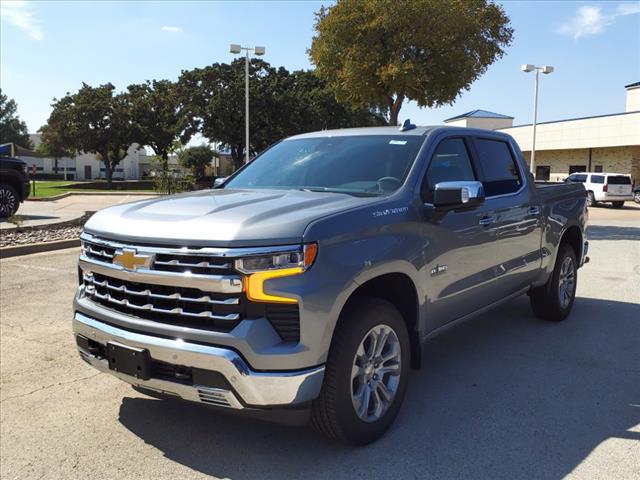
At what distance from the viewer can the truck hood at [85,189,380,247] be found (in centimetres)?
284

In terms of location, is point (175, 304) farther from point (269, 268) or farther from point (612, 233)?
point (612, 233)

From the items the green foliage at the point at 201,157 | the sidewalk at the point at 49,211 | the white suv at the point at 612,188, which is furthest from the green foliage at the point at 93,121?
the white suv at the point at 612,188

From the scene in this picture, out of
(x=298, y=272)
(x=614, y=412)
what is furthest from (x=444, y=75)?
(x=298, y=272)

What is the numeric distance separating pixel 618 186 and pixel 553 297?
27125mm

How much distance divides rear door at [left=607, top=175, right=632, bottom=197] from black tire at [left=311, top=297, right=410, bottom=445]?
2995 centimetres

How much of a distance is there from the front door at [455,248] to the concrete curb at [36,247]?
7996mm

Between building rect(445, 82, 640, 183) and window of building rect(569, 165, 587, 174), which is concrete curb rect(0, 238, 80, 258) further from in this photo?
window of building rect(569, 165, 587, 174)

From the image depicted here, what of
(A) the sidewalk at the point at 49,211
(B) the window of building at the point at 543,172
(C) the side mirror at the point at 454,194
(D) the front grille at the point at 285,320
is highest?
(B) the window of building at the point at 543,172

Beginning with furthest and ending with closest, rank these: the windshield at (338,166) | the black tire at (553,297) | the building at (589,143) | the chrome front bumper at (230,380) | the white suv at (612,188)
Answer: the building at (589,143), the white suv at (612,188), the black tire at (553,297), the windshield at (338,166), the chrome front bumper at (230,380)

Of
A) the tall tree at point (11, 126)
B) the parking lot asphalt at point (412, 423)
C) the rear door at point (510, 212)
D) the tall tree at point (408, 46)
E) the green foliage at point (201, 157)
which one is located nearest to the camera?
the parking lot asphalt at point (412, 423)

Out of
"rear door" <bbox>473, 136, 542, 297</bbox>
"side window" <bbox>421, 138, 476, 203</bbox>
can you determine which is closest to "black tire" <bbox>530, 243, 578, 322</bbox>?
"rear door" <bbox>473, 136, 542, 297</bbox>

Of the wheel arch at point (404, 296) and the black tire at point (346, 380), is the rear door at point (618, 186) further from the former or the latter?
the black tire at point (346, 380)

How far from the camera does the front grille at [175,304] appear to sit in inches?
111

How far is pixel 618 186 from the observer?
29516 mm
